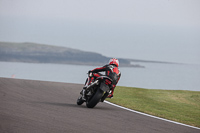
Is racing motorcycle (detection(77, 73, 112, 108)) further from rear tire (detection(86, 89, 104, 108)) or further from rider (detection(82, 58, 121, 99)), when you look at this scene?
rider (detection(82, 58, 121, 99))

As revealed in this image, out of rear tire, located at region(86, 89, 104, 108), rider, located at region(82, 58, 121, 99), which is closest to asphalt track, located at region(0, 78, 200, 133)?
rear tire, located at region(86, 89, 104, 108)

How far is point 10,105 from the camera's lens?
1150cm

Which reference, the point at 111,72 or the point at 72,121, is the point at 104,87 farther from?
the point at 72,121

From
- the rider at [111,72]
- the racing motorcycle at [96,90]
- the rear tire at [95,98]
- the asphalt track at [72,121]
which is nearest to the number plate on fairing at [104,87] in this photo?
the racing motorcycle at [96,90]

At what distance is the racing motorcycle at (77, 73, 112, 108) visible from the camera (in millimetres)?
12430

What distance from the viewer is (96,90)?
505 inches

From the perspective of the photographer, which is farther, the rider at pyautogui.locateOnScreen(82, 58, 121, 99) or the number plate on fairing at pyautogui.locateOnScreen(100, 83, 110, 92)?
the rider at pyautogui.locateOnScreen(82, 58, 121, 99)

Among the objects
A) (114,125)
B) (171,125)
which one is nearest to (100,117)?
(114,125)

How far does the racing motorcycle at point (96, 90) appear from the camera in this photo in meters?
12.4

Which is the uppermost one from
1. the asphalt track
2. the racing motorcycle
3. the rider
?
the rider

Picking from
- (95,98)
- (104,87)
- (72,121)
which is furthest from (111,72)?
(72,121)

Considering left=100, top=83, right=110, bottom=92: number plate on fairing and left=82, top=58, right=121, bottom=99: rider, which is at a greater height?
left=82, top=58, right=121, bottom=99: rider

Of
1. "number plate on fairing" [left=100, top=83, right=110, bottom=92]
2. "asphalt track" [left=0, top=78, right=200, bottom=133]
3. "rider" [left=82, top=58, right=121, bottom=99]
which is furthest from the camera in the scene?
"rider" [left=82, top=58, right=121, bottom=99]

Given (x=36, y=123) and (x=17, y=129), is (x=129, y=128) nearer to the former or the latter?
(x=36, y=123)
